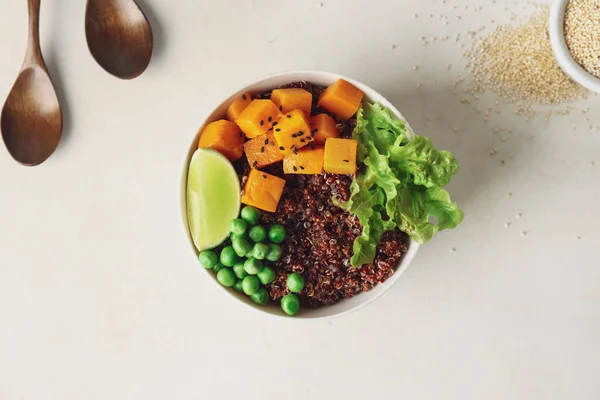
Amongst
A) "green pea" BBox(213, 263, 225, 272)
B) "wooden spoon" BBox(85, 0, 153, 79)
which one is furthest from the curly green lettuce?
"wooden spoon" BBox(85, 0, 153, 79)

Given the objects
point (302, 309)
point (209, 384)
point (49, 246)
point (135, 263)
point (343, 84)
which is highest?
point (343, 84)

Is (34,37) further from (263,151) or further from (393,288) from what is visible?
(393,288)

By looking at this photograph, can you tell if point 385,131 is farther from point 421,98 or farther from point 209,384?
point 209,384

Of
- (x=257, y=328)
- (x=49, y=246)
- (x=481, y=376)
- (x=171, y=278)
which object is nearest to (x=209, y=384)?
(x=257, y=328)

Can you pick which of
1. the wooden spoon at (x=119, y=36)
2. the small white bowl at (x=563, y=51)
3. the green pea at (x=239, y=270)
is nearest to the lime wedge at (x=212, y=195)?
the green pea at (x=239, y=270)

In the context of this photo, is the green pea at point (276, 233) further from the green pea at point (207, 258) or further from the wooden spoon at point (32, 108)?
the wooden spoon at point (32, 108)

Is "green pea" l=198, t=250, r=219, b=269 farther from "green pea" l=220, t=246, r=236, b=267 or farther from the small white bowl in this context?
the small white bowl
